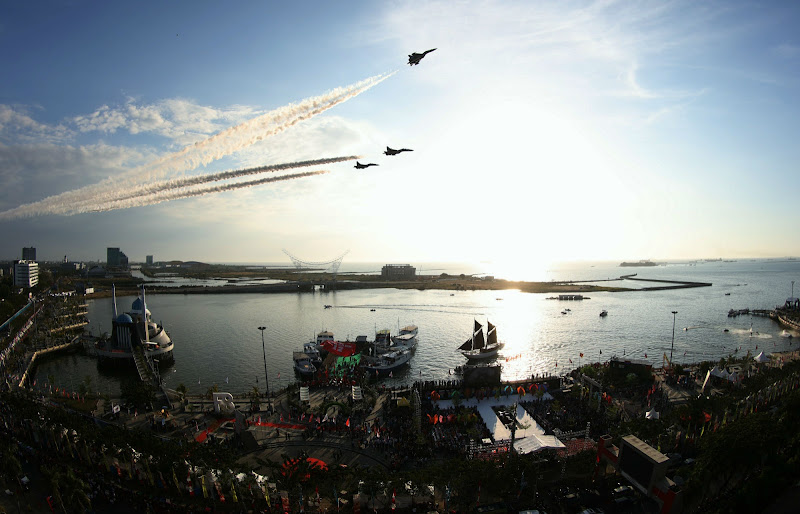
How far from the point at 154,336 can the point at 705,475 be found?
190 ft

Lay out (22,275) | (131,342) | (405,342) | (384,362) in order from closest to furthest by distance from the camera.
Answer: (384,362) < (131,342) < (405,342) < (22,275)

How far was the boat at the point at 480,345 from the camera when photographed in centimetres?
4897

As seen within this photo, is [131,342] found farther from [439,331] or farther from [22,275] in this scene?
[22,275]

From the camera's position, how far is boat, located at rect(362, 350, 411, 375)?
1882 inches

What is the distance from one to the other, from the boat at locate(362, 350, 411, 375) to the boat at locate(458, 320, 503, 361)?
25.0 ft

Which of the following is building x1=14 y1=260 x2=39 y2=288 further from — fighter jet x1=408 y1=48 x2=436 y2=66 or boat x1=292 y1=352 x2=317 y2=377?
fighter jet x1=408 y1=48 x2=436 y2=66

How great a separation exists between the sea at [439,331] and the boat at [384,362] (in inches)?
58.9

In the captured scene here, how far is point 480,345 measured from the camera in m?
50.7

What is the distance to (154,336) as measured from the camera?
175ft

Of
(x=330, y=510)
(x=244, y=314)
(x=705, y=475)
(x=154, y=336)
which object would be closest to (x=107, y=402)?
(x=154, y=336)

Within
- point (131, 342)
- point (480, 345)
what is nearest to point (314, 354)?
point (480, 345)

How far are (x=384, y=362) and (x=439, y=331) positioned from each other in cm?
2629

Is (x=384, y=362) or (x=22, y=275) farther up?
(x=22, y=275)

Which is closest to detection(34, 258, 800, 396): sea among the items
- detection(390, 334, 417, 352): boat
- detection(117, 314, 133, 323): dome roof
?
detection(390, 334, 417, 352): boat
